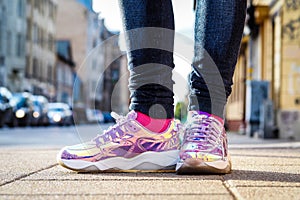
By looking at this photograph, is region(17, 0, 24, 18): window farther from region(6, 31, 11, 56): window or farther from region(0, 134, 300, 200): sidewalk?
region(0, 134, 300, 200): sidewalk

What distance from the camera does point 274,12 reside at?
38.0 ft

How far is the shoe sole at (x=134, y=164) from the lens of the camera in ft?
6.85

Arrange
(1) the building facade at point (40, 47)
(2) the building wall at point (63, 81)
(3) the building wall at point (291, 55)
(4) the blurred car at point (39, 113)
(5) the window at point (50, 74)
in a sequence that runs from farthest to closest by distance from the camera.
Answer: (2) the building wall at point (63, 81)
(5) the window at point (50, 74)
(1) the building facade at point (40, 47)
(4) the blurred car at point (39, 113)
(3) the building wall at point (291, 55)

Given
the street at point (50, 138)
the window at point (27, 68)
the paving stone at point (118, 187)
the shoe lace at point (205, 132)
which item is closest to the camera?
the paving stone at point (118, 187)

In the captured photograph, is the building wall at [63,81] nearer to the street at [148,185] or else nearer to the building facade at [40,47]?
the building facade at [40,47]

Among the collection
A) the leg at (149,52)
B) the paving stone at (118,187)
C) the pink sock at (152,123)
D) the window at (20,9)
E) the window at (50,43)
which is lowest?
the paving stone at (118,187)

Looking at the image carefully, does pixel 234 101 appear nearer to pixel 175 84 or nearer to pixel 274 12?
pixel 274 12

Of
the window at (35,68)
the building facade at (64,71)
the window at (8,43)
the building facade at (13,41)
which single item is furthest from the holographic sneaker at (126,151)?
the building facade at (64,71)

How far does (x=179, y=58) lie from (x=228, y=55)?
34cm

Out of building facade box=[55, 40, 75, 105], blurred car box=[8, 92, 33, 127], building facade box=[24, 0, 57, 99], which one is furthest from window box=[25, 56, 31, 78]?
blurred car box=[8, 92, 33, 127]

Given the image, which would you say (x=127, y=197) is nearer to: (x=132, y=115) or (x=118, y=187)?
(x=118, y=187)

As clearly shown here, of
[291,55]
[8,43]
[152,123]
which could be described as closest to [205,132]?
[152,123]

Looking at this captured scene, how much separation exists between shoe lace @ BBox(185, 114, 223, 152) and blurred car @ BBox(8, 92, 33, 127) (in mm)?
14945

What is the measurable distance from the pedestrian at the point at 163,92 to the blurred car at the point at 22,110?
48.6ft
